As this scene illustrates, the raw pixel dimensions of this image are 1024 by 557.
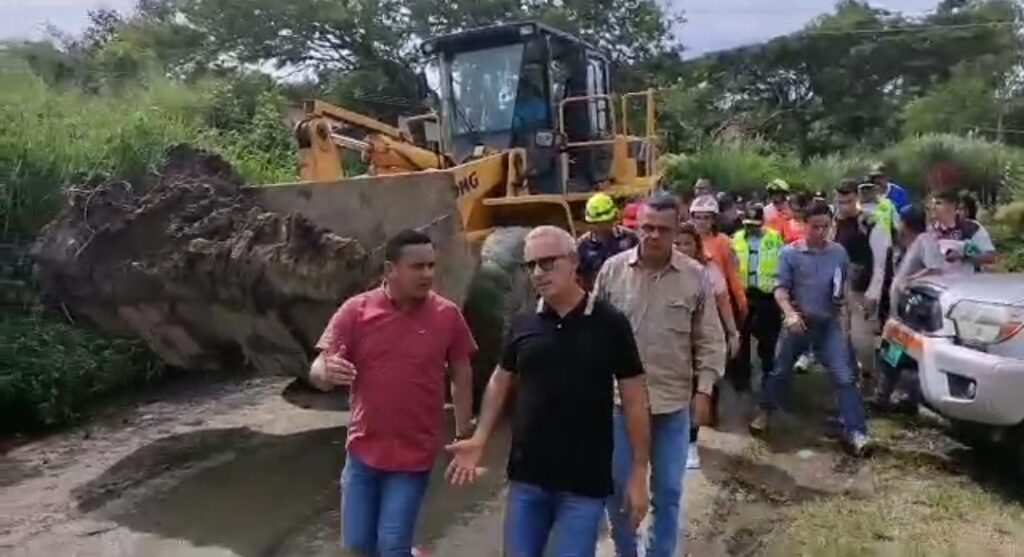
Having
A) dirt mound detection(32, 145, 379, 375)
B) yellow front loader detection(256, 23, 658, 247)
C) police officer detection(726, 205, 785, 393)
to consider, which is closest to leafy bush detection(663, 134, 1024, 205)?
yellow front loader detection(256, 23, 658, 247)

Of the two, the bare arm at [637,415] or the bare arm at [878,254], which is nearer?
the bare arm at [637,415]

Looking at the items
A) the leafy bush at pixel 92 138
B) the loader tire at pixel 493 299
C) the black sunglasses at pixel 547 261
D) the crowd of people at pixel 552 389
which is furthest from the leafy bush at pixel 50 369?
the black sunglasses at pixel 547 261

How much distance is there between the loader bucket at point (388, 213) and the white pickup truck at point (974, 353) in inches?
109

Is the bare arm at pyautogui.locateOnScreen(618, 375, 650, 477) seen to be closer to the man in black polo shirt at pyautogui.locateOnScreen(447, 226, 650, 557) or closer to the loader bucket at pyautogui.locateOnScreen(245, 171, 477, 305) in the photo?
the man in black polo shirt at pyautogui.locateOnScreen(447, 226, 650, 557)

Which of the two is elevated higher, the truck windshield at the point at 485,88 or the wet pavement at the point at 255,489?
the truck windshield at the point at 485,88

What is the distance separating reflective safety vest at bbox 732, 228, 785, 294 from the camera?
27.3 feet

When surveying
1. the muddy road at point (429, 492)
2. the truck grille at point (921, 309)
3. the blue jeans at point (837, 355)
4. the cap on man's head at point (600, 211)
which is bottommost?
the muddy road at point (429, 492)

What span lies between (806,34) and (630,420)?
43.6 metres

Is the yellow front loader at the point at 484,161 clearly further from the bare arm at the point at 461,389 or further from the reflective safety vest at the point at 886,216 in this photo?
the bare arm at the point at 461,389

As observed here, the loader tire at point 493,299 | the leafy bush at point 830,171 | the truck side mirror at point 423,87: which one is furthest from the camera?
the leafy bush at point 830,171

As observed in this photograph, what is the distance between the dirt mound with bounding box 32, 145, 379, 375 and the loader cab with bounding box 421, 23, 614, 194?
3215 millimetres

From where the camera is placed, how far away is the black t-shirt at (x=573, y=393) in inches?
150

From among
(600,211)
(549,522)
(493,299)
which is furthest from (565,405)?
(493,299)

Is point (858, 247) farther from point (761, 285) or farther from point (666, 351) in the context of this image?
point (666, 351)
